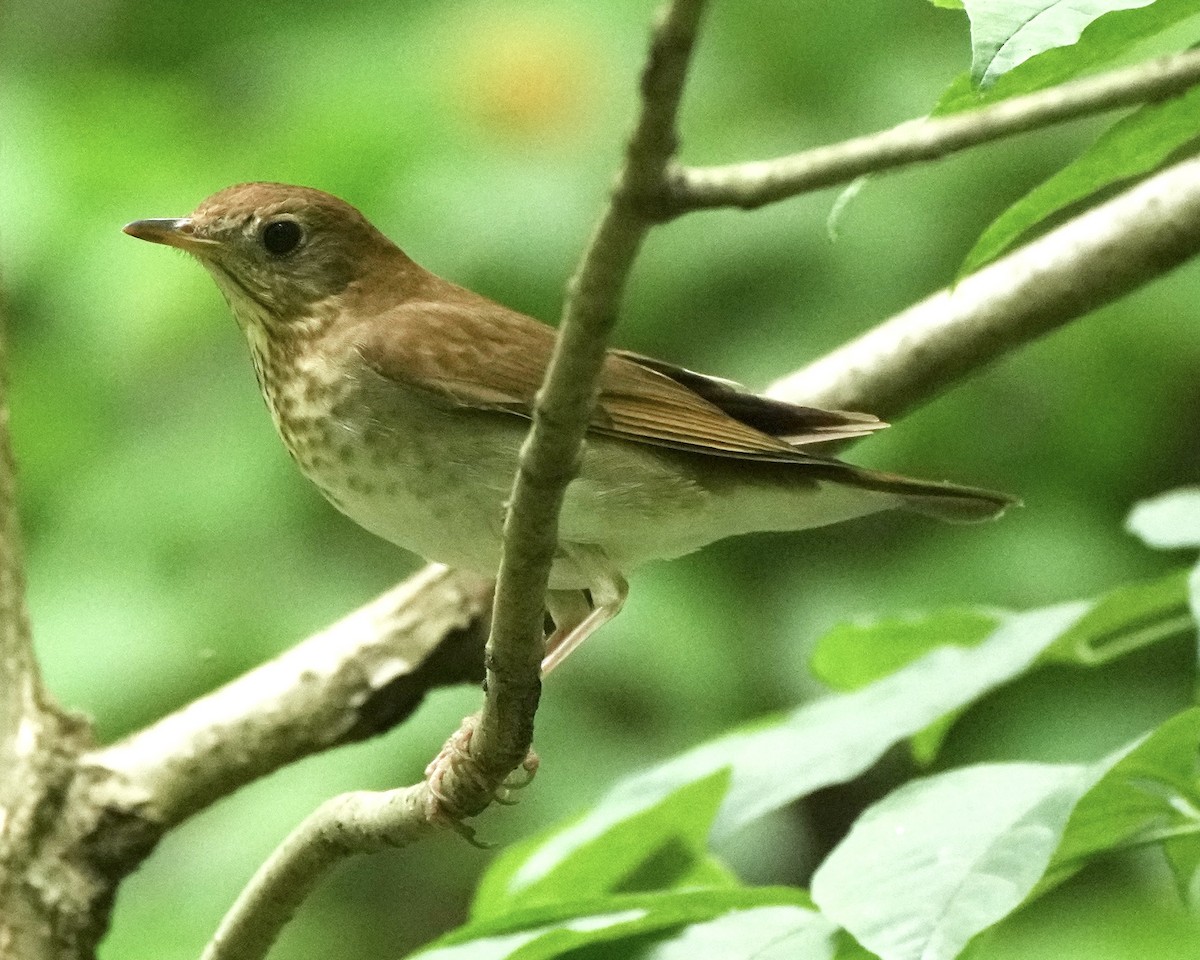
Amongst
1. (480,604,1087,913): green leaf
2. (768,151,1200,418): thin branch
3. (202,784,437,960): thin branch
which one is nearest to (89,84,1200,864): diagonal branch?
(768,151,1200,418): thin branch

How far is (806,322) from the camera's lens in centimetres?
412

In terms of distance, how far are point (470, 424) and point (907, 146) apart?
1306 mm

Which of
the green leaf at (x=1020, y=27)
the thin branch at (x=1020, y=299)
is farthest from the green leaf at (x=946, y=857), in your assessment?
the thin branch at (x=1020, y=299)

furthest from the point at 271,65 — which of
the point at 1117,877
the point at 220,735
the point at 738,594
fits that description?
the point at 1117,877

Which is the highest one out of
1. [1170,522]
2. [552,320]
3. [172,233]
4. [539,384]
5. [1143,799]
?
[552,320]

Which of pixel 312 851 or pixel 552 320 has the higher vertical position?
pixel 552 320

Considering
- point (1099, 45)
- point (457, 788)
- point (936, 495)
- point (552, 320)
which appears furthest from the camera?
point (552, 320)

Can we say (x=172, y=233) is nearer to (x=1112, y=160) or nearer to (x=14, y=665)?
(x=14, y=665)

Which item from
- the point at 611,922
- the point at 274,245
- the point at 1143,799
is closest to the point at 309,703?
the point at 274,245

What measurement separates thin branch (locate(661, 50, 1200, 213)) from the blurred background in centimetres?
264

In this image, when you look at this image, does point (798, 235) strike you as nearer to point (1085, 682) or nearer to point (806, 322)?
point (806, 322)

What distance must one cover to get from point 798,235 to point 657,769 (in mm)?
2374

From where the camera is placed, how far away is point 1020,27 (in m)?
1.26

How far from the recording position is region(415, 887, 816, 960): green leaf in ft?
5.12
